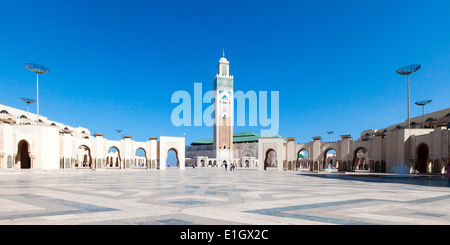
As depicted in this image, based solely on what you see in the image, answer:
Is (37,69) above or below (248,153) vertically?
above

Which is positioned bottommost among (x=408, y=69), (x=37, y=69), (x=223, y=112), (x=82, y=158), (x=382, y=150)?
(x=82, y=158)

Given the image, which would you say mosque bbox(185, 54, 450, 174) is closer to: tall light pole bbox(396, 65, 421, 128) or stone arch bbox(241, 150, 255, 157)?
tall light pole bbox(396, 65, 421, 128)

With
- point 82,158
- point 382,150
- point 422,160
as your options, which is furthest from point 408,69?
point 82,158

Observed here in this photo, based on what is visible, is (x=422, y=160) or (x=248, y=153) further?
(x=248, y=153)

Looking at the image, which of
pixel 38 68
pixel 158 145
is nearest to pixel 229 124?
pixel 158 145

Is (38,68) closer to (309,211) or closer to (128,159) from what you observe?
(128,159)

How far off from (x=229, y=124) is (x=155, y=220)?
223 ft

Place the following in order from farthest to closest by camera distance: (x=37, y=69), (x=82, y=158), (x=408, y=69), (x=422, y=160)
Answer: (x=82, y=158), (x=37, y=69), (x=408, y=69), (x=422, y=160)

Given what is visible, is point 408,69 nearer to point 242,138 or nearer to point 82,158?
point 82,158

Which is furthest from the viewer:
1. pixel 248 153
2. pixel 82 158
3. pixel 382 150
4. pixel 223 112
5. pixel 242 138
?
pixel 242 138

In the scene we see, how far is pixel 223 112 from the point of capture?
71312 millimetres

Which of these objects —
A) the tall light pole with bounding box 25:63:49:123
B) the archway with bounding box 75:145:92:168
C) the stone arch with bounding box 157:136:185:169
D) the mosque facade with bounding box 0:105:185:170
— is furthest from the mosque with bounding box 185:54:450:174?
the tall light pole with bounding box 25:63:49:123

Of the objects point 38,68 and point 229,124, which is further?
point 229,124
